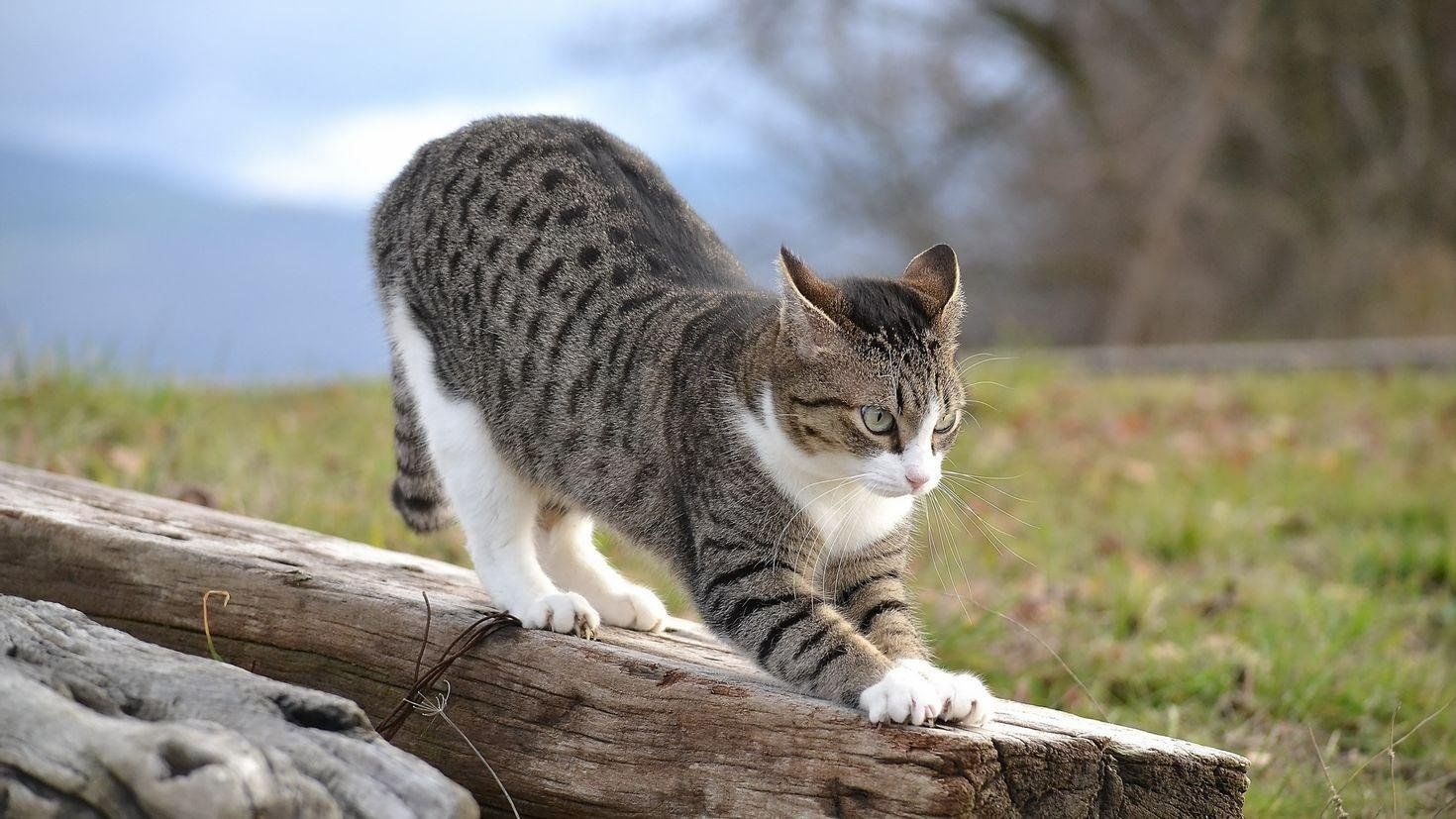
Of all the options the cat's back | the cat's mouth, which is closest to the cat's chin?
the cat's mouth

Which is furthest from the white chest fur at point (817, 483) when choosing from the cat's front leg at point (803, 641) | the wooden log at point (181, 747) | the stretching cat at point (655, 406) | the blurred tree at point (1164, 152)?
the blurred tree at point (1164, 152)

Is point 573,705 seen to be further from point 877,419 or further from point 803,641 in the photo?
point 877,419

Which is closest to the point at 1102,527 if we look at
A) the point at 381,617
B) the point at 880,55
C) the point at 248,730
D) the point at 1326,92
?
the point at 381,617

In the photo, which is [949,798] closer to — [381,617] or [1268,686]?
[381,617]

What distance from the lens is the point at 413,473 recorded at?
3.20 metres

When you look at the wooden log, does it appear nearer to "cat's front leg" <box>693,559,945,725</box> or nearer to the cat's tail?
"cat's front leg" <box>693,559,945,725</box>

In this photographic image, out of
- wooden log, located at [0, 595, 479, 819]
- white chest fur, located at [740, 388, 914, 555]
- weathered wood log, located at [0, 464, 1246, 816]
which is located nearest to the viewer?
wooden log, located at [0, 595, 479, 819]

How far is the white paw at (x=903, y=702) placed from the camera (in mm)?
2072

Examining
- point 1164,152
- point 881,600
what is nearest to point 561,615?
point 881,600

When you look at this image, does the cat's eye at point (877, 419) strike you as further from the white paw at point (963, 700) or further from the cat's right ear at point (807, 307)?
the white paw at point (963, 700)

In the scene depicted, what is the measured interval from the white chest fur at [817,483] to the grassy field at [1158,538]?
0.19 metres

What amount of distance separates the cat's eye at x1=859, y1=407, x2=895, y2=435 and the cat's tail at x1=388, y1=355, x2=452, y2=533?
117 centimetres

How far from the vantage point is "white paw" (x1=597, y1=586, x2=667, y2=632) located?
9.46 ft

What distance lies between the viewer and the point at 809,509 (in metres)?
2.55
